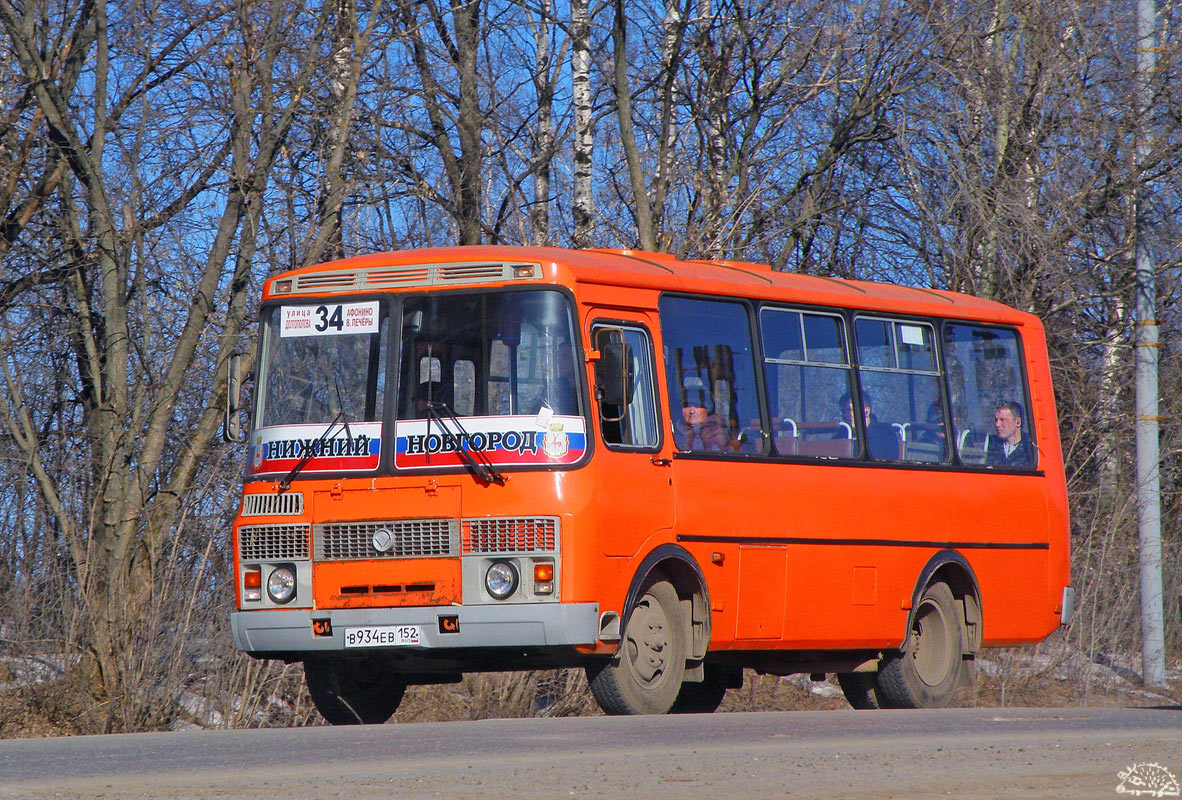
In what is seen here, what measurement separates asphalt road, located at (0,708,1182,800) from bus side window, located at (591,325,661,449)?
1778mm

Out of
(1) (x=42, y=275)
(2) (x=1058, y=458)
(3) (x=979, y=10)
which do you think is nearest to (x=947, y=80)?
(3) (x=979, y=10)

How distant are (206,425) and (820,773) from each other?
33.9 feet

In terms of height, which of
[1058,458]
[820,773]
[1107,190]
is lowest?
[820,773]

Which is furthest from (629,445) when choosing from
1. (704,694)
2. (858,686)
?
(858,686)

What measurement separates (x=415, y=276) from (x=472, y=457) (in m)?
1.31

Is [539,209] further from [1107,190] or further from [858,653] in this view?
[858,653]

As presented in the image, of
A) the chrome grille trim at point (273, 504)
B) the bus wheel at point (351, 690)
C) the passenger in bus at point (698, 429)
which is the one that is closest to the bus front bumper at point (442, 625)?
the chrome grille trim at point (273, 504)

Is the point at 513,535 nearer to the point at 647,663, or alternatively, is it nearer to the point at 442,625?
the point at 442,625

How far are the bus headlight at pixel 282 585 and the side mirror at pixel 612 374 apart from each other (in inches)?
88.1

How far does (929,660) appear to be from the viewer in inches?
582

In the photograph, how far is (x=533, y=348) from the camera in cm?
1155

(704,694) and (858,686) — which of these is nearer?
(704,694)

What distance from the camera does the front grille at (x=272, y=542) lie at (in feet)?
38.7

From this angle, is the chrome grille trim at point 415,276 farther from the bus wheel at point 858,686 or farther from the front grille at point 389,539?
the bus wheel at point 858,686
